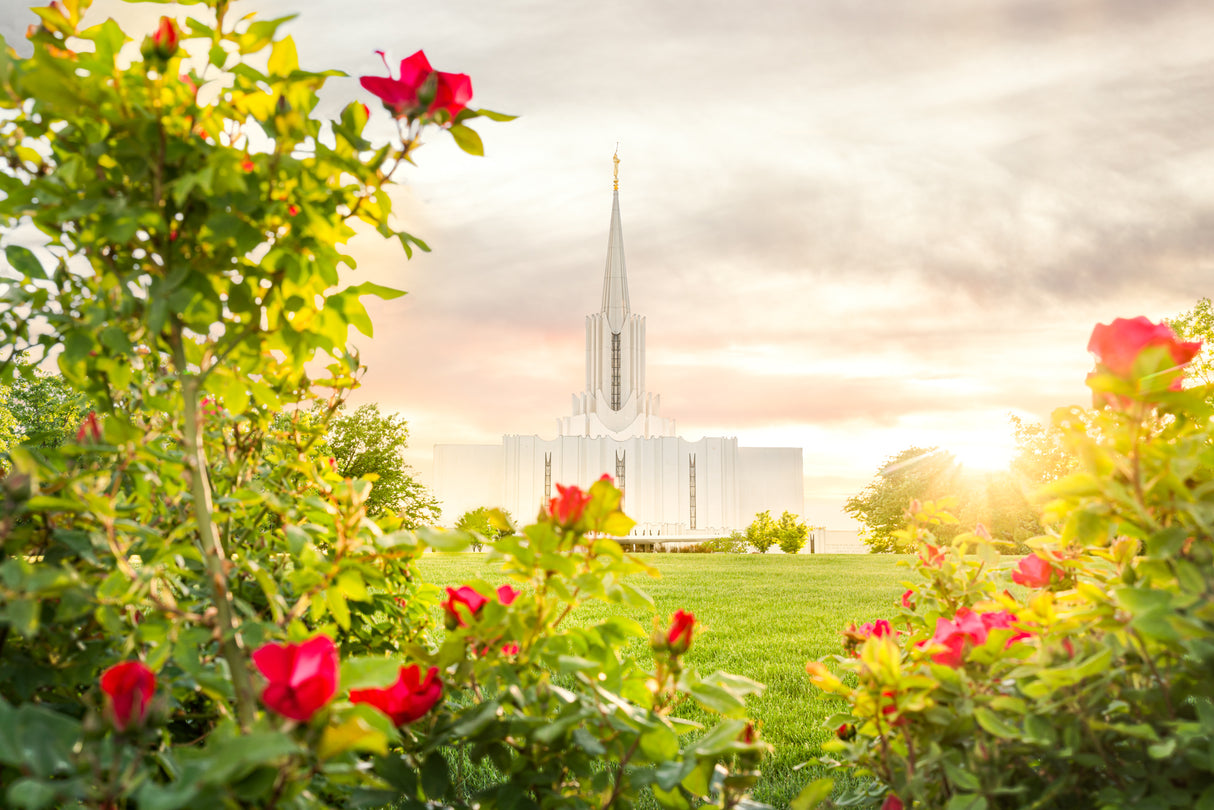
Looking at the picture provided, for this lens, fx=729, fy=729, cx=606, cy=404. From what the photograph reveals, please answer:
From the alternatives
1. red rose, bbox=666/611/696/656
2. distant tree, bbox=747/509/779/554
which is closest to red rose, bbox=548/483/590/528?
red rose, bbox=666/611/696/656

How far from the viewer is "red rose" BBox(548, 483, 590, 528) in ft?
3.98

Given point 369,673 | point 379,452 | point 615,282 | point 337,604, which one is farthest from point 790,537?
point 369,673

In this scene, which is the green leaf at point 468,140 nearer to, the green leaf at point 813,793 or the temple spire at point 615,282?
the green leaf at point 813,793

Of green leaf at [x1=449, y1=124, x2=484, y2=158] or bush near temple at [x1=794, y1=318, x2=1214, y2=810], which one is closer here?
bush near temple at [x1=794, y1=318, x2=1214, y2=810]

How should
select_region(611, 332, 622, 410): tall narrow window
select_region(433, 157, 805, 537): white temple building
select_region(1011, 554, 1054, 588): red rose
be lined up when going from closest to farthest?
select_region(1011, 554, 1054, 588): red rose, select_region(433, 157, 805, 537): white temple building, select_region(611, 332, 622, 410): tall narrow window

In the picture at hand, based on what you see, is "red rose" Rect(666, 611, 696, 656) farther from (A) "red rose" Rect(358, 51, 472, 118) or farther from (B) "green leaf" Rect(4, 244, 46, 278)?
(B) "green leaf" Rect(4, 244, 46, 278)

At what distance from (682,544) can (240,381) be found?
35.6 metres

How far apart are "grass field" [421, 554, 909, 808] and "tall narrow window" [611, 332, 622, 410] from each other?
2911 cm

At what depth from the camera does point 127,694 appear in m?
0.81

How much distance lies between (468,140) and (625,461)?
39752mm

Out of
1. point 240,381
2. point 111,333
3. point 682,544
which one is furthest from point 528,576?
point 682,544

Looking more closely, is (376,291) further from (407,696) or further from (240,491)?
(407,696)

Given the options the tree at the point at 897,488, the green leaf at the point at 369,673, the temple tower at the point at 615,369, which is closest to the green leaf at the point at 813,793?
the green leaf at the point at 369,673

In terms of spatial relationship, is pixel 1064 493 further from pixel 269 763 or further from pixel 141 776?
pixel 141 776
